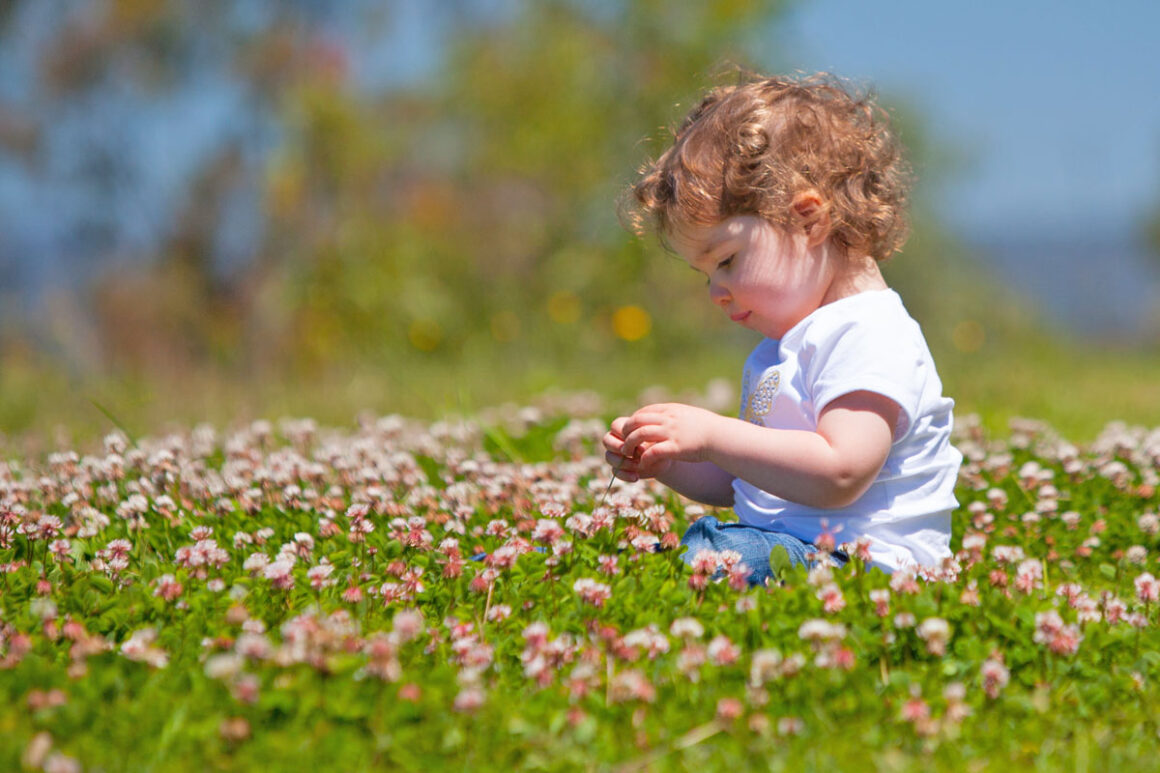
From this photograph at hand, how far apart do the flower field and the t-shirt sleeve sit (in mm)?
479

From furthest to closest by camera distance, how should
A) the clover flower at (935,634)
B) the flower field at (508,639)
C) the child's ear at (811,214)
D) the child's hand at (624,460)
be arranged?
1. the child's hand at (624,460)
2. the child's ear at (811,214)
3. the clover flower at (935,634)
4. the flower field at (508,639)

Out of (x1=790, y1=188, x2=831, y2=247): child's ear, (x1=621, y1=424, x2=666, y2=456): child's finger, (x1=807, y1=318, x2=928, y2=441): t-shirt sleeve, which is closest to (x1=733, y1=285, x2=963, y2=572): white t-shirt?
(x1=807, y1=318, x2=928, y2=441): t-shirt sleeve

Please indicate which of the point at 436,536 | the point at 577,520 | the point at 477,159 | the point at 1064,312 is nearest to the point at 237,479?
the point at 436,536

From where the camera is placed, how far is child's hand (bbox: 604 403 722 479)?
3.36 m

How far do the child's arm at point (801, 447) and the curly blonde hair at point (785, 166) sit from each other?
654 mm

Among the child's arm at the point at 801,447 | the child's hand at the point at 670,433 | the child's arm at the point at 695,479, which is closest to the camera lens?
the child's arm at the point at 801,447

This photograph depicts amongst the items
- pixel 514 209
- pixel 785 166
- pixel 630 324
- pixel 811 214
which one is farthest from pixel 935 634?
pixel 514 209

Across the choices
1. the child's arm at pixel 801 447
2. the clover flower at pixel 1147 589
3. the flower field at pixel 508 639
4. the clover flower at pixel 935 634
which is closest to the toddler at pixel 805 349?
the child's arm at pixel 801 447

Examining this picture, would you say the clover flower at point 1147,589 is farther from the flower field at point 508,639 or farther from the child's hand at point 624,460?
the child's hand at point 624,460

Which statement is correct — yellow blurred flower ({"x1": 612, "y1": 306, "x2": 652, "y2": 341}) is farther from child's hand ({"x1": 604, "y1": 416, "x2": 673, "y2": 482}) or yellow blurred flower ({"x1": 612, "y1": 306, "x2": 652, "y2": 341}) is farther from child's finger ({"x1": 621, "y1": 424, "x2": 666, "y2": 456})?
child's finger ({"x1": 621, "y1": 424, "x2": 666, "y2": 456})

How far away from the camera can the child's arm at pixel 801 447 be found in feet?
10.6

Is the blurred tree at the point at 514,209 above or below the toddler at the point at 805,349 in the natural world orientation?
above

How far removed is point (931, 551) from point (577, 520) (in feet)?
3.71

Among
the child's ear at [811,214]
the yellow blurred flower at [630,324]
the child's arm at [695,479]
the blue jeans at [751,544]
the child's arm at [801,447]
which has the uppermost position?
the yellow blurred flower at [630,324]
